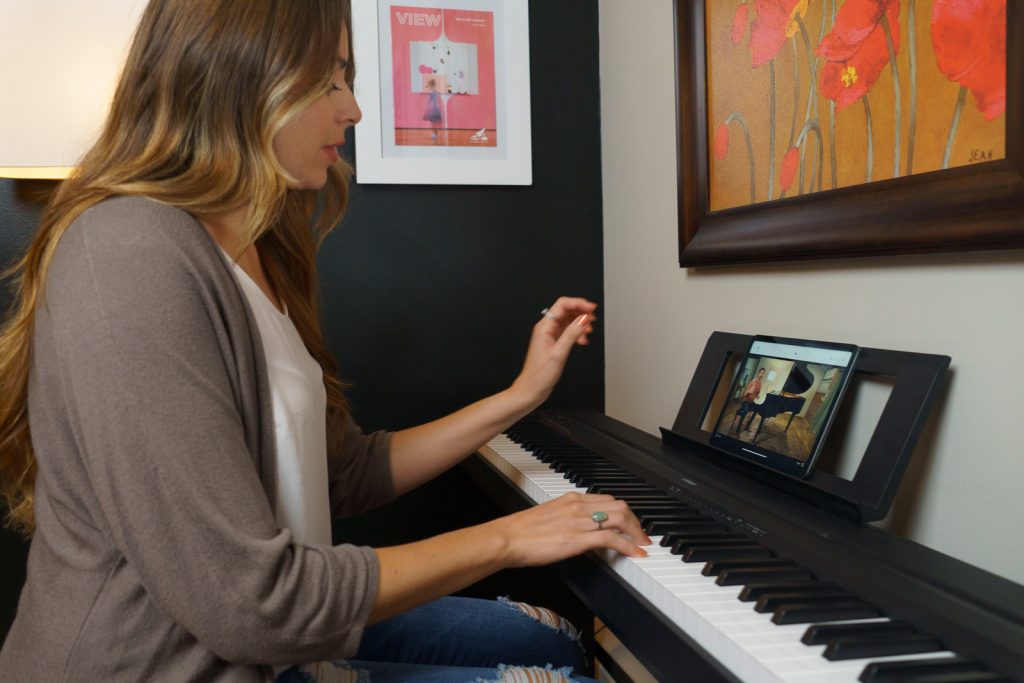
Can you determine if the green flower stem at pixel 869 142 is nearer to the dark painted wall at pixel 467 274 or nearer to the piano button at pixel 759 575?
the piano button at pixel 759 575

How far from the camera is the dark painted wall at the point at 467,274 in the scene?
2215 millimetres

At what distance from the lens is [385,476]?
4.59ft

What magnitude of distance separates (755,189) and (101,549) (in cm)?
122

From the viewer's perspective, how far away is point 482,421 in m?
1.42

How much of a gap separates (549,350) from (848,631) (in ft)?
2.54

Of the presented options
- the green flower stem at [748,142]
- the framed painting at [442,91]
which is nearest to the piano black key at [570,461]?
the green flower stem at [748,142]

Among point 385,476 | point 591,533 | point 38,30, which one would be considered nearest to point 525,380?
point 385,476

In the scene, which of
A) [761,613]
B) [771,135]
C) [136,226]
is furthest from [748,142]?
[136,226]

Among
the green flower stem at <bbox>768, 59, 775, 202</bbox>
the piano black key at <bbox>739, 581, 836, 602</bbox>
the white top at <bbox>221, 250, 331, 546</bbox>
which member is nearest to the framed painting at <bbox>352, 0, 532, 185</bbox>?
the green flower stem at <bbox>768, 59, 775, 202</bbox>

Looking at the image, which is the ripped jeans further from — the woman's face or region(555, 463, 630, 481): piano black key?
the woman's face

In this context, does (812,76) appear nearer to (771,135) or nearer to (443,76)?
(771,135)

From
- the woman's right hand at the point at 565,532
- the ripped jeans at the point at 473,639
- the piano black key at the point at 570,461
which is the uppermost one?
the woman's right hand at the point at 565,532

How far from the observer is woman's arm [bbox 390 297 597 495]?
4.65 ft

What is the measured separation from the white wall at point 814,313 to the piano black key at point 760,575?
0.33 m
